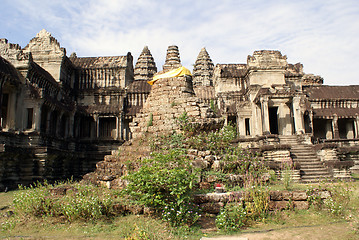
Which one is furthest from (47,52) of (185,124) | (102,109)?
(185,124)

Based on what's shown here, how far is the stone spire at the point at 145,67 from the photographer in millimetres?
47594

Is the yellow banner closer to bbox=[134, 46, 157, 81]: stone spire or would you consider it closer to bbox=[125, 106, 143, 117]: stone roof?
bbox=[125, 106, 143, 117]: stone roof

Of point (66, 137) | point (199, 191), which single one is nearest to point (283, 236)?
point (199, 191)

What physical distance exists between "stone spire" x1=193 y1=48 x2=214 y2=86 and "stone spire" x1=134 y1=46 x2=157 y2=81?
24.0 ft

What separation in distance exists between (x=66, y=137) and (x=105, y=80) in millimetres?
9137

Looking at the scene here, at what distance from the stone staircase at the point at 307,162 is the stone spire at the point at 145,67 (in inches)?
1219

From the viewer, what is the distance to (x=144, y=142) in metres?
10.9

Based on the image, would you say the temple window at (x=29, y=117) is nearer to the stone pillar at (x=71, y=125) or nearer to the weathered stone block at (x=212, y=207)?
the stone pillar at (x=71, y=125)

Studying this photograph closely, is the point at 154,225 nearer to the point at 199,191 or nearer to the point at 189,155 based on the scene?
the point at 199,191

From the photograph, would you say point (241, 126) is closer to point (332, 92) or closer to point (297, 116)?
point (297, 116)

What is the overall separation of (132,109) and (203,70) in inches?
859

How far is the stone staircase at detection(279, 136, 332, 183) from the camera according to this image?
600 inches

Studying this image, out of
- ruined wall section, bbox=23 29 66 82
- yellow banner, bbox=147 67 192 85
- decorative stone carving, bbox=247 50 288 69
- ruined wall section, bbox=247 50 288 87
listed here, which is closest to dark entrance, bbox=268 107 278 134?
ruined wall section, bbox=247 50 288 87

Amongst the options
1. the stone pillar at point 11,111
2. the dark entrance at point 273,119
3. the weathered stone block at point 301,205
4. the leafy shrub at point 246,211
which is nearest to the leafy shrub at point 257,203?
the leafy shrub at point 246,211
